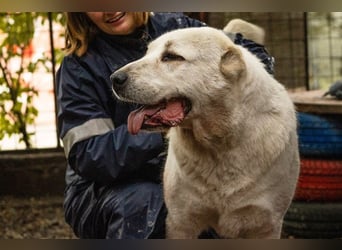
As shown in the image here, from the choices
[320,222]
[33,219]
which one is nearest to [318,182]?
[320,222]

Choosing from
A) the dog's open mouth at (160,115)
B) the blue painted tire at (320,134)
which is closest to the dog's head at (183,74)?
the dog's open mouth at (160,115)

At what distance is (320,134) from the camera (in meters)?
1.83

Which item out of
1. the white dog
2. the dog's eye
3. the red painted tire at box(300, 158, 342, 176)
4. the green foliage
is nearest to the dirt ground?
the green foliage

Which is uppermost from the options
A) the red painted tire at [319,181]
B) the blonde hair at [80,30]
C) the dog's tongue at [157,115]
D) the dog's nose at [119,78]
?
the blonde hair at [80,30]

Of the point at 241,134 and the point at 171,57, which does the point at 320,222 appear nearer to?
the point at 241,134

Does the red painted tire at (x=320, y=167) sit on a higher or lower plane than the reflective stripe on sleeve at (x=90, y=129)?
lower

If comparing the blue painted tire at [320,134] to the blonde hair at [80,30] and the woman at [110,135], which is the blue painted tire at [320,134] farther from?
the blonde hair at [80,30]

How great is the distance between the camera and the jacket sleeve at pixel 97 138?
5.57 ft

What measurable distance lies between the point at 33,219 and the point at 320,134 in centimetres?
91

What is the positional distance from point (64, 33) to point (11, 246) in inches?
25.9

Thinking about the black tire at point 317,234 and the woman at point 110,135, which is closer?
the woman at point 110,135

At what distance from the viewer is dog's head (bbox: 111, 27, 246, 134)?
5.12 feet
